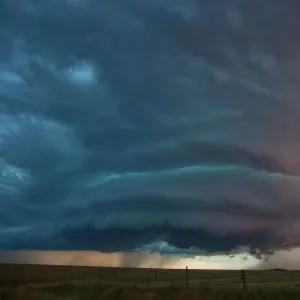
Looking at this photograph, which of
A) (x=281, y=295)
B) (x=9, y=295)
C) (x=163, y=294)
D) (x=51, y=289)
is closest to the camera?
(x=281, y=295)

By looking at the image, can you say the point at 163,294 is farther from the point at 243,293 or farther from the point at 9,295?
the point at 9,295

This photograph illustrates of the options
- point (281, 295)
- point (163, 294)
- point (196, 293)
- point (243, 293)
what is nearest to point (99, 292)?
point (163, 294)

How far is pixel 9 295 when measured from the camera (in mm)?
51500

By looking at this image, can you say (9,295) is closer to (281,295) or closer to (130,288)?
(130,288)

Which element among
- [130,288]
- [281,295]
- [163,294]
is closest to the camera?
[281,295]

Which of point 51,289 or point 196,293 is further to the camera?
point 51,289

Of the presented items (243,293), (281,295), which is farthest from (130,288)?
(281,295)

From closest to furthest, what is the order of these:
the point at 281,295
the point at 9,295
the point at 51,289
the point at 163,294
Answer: the point at 281,295 < the point at 163,294 < the point at 9,295 < the point at 51,289

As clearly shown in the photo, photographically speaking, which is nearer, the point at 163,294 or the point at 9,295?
the point at 163,294

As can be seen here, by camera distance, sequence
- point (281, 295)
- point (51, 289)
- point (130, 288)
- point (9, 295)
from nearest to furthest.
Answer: point (281, 295) < point (130, 288) < point (9, 295) < point (51, 289)

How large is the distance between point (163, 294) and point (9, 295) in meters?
17.8

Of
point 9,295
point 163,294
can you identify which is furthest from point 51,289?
point 163,294

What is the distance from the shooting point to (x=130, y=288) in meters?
48.0

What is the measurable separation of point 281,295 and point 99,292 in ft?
60.5
